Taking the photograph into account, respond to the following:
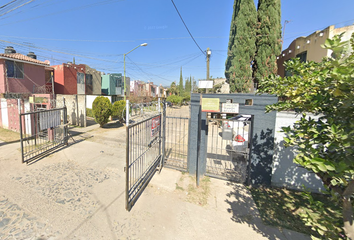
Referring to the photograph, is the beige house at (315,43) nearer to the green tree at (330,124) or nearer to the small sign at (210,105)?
the small sign at (210,105)

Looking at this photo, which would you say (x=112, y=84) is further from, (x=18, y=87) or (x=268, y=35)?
(x=268, y=35)

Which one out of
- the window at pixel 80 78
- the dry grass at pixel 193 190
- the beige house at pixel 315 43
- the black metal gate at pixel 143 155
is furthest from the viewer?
the window at pixel 80 78

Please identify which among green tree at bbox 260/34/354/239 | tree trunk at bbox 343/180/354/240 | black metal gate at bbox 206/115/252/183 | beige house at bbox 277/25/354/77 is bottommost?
black metal gate at bbox 206/115/252/183

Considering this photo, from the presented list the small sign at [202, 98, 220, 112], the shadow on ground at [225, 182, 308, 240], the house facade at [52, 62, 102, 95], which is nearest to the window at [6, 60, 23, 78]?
the house facade at [52, 62, 102, 95]

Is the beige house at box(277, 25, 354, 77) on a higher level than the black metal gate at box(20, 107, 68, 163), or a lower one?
higher

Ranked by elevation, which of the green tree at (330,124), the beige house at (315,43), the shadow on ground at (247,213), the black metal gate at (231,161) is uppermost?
the beige house at (315,43)

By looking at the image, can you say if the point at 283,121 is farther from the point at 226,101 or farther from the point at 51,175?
the point at 51,175

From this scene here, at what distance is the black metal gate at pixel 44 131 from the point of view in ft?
20.7

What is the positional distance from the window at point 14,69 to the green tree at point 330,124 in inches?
741

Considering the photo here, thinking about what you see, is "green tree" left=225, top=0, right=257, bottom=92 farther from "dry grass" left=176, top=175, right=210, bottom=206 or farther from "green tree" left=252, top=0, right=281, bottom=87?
"dry grass" left=176, top=175, right=210, bottom=206

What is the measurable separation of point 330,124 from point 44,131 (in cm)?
1027

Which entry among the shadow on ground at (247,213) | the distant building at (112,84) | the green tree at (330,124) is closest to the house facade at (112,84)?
the distant building at (112,84)

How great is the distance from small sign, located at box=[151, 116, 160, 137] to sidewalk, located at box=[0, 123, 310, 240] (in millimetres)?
1444

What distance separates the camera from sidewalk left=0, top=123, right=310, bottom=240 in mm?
3061
